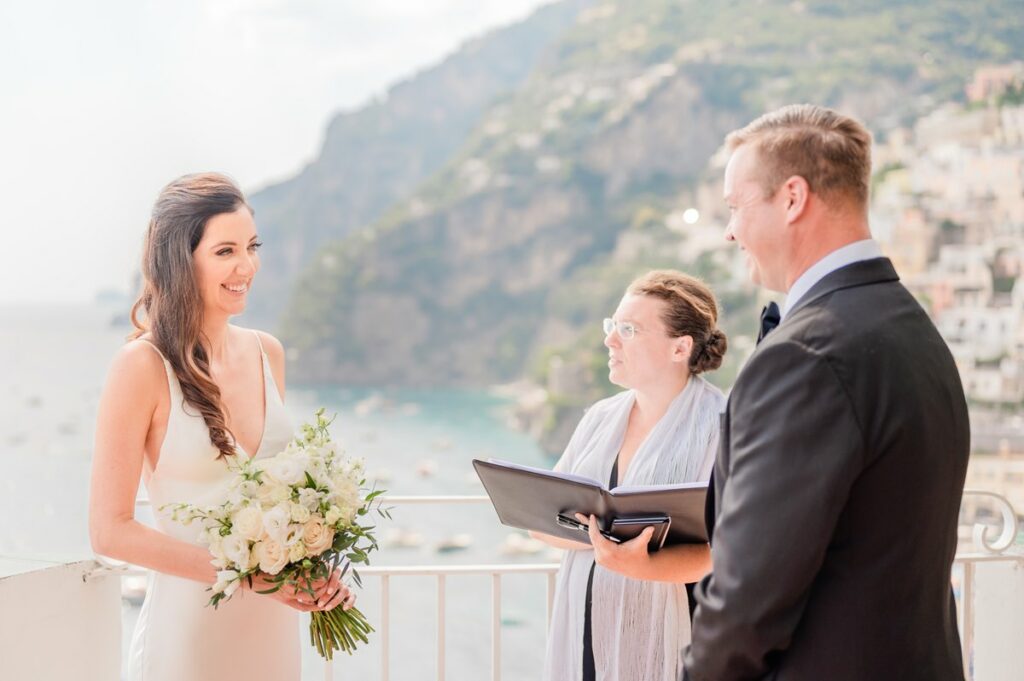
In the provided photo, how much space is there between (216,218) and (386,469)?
44.4m

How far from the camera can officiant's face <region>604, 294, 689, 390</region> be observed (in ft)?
6.48

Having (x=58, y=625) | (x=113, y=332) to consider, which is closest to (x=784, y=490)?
(x=58, y=625)

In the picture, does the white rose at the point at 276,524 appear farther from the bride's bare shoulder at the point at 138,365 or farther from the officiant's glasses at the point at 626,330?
the officiant's glasses at the point at 626,330

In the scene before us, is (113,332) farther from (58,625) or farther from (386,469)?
(58,625)

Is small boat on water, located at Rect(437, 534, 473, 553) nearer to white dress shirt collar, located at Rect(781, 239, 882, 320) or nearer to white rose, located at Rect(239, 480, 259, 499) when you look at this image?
white rose, located at Rect(239, 480, 259, 499)

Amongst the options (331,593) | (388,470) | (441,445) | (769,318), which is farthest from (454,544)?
(769,318)

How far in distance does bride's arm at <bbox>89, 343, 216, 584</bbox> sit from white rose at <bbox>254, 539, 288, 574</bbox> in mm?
163

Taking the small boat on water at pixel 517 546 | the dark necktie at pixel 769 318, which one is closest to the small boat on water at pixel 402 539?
the small boat on water at pixel 517 546

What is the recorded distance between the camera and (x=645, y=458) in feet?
6.25

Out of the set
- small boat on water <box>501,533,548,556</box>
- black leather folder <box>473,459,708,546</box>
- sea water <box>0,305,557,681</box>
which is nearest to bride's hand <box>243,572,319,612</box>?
black leather folder <box>473,459,708,546</box>

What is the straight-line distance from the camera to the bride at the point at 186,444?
5.44ft

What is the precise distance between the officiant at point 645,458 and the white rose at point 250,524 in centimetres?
62

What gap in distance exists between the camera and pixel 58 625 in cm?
208

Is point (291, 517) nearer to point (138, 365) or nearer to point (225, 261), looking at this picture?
point (138, 365)
